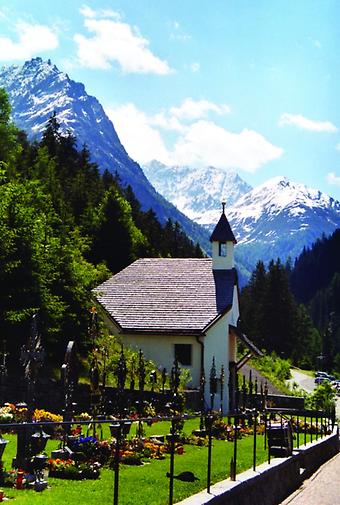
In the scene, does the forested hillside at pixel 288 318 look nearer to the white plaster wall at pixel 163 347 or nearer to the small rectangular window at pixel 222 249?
the small rectangular window at pixel 222 249

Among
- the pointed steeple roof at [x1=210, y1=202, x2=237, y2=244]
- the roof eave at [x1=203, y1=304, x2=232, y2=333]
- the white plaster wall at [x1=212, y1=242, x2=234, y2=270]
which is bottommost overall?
the roof eave at [x1=203, y1=304, x2=232, y2=333]

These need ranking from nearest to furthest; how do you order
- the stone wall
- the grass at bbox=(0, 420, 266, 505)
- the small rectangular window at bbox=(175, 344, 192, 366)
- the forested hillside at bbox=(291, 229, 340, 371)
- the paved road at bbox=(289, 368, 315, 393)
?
the stone wall, the grass at bbox=(0, 420, 266, 505), the small rectangular window at bbox=(175, 344, 192, 366), the paved road at bbox=(289, 368, 315, 393), the forested hillside at bbox=(291, 229, 340, 371)

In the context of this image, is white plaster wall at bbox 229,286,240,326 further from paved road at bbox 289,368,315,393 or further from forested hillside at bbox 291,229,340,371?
forested hillside at bbox 291,229,340,371

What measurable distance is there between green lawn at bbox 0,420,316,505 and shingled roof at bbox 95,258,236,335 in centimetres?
1697

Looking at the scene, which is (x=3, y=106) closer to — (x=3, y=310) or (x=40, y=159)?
(x=40, y=159)

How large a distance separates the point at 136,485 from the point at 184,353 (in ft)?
71.4

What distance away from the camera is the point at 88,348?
30.8m

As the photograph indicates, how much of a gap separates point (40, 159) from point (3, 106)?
12.0m

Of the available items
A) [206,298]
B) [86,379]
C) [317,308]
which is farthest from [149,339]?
[317,308]

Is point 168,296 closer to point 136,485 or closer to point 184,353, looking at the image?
point 184,353

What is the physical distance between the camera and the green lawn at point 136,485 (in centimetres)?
1080

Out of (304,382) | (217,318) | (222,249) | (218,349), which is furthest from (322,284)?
(217,318)

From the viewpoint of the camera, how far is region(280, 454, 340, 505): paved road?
1438 centimetres

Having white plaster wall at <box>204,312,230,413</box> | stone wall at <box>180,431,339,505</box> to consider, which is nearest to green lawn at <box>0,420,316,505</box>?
stone wall at <box>180,431,339,505</box>
